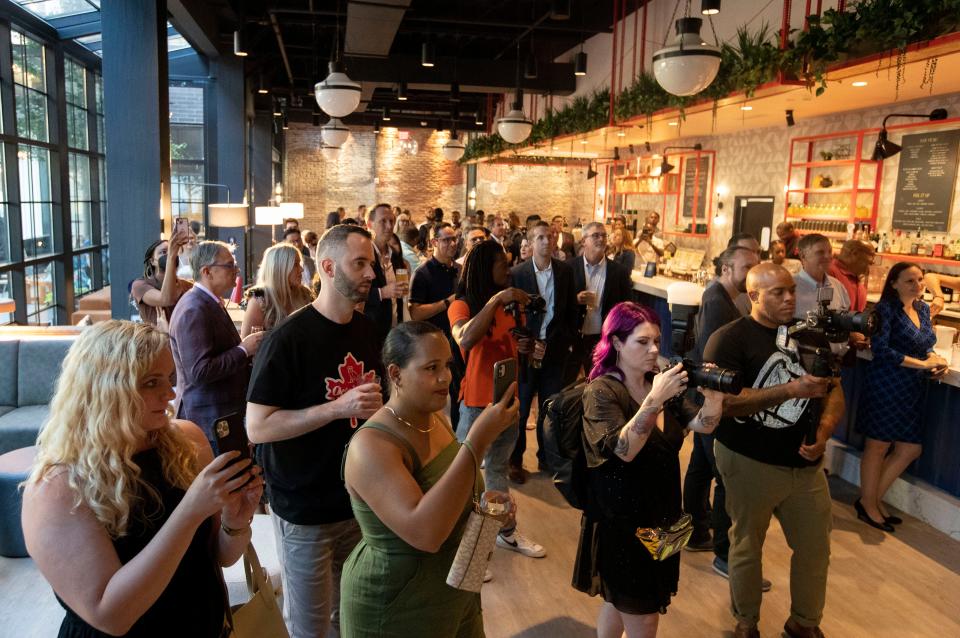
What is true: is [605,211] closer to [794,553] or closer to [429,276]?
[429,276]

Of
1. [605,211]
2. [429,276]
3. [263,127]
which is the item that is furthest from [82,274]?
[605,211]

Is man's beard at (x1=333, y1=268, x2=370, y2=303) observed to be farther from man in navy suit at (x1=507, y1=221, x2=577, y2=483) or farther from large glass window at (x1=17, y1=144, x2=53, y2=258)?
large glass window at (x1=17, y1=144, x2=53, y2=258)

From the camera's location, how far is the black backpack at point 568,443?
7.62 ft

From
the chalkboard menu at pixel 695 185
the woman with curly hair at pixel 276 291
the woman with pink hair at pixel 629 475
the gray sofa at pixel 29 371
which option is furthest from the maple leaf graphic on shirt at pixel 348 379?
the chalkboard menu at pixel 695 185

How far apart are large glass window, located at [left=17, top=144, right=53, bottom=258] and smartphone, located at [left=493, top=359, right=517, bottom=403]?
8.77m

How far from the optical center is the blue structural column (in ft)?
21.5

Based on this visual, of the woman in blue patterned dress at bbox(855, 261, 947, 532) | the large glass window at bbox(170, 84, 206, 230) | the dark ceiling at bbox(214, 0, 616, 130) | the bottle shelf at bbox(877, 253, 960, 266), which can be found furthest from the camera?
the large glass window at bbox(170, 84, 206, 230)

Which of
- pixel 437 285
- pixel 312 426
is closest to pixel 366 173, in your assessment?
pixel 437 285

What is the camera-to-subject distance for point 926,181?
7746mm

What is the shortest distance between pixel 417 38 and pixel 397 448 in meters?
12.3

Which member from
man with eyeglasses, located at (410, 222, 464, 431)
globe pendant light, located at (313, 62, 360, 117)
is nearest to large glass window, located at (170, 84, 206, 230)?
globe pendant light, located at (313, 62, 360, 117)

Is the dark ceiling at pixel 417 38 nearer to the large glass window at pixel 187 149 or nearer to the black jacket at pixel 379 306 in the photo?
the large glass window at pixel 187 149

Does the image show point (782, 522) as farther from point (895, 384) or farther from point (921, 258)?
point (921, 258)

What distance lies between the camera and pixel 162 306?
4699 mm
